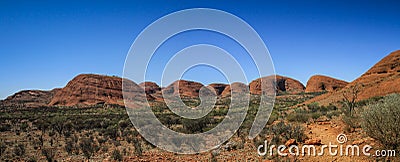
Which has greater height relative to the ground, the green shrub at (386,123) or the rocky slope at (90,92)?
the rocky slope at (90,92)

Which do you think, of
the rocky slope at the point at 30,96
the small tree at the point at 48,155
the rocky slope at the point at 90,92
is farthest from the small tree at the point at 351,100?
the rocky slope at the point at 30,96

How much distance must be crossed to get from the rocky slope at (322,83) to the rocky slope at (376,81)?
A: 36.7 m

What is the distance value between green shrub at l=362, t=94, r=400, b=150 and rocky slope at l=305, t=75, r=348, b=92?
7913cm

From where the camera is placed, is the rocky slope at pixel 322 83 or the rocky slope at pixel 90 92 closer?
the rocky slope at pixel 90 92

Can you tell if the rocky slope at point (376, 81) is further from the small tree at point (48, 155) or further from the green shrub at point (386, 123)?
the small tree at point (48, 155)

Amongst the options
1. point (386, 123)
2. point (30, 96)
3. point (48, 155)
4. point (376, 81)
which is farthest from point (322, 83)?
point (30, 96)

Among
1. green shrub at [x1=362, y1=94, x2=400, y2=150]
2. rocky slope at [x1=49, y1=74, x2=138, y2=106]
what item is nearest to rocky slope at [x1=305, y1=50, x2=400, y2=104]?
green shrub at [x1=362, y1=94, x2=400, y2=150]

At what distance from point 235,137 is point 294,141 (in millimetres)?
4335

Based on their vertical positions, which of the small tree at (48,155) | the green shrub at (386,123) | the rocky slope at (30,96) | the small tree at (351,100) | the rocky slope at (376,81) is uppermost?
the rocky slope at (30,96)

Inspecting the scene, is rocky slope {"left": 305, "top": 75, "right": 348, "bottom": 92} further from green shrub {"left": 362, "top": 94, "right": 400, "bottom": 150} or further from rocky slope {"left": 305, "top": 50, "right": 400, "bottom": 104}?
green shrub {"left": 362, "top": 94, "right": 400, "bottom": 150}

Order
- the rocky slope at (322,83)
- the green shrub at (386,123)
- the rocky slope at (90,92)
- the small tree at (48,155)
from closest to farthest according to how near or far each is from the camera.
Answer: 1. the green shrub at (386,123)
2. the small tree at (48,155)
3. the rocky slope at (90,92)
4. the rocky slope at (322,83)

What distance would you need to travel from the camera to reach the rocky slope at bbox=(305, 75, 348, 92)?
82625mm

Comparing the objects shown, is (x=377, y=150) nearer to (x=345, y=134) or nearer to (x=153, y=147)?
(x=345, y=134)

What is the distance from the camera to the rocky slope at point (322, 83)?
82625 mm
